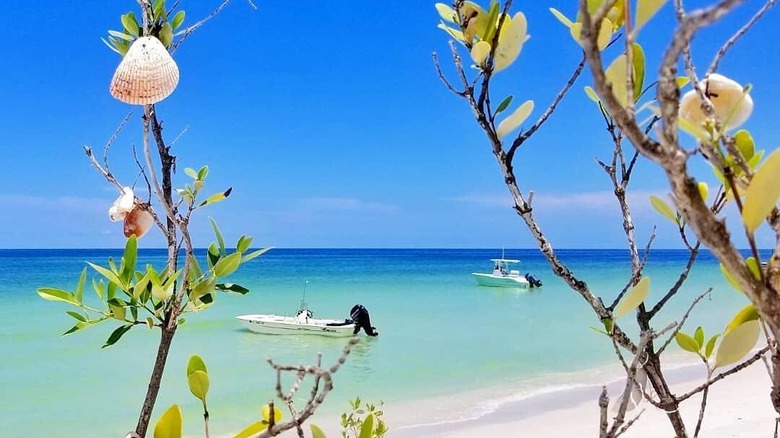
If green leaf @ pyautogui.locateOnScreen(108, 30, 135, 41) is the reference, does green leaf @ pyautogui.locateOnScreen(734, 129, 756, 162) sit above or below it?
below

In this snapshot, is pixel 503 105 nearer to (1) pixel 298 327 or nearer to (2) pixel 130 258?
(2) pixel 130 258

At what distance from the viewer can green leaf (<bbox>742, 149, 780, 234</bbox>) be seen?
0.33 meters

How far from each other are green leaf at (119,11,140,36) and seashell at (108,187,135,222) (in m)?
0.28

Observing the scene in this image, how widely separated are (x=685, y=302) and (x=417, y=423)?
56.4ft

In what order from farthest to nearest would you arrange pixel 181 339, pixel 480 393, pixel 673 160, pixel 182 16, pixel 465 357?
pixel 181 339 < pixel 465 357 < pixel 480 393 < pixel 182 16 < pixel 673 160

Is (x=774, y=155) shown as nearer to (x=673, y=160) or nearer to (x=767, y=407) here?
(x=673, y=160)

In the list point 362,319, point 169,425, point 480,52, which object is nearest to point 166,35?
point 480,52

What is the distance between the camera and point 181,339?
1678 cm

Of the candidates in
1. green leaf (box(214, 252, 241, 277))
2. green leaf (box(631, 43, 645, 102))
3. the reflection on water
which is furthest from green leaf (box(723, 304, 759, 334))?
the reflection on water

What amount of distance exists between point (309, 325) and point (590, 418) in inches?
343

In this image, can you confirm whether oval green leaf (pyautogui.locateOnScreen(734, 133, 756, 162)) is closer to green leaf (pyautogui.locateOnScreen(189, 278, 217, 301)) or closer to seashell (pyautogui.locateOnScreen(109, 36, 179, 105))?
green leaf (pyautogui.locateOnScreen(189, 278, 217, 301))

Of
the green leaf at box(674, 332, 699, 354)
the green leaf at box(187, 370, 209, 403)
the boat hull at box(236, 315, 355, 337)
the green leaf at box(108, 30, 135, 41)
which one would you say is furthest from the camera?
the boat hull at box(236, 315, 355, 337)

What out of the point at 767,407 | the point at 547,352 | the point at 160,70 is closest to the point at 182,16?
the point at 160,70

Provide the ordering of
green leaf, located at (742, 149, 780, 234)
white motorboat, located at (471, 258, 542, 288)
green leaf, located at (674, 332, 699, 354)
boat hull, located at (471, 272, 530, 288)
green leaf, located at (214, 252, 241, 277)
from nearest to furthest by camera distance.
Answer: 1. green leaf, located at (742, 149, 780, 234)
2. green leaf, located at (674, 332, 699, 354)
3. green leaf, located at (214, 252, 241, 277)
4. white motorboat, located at (471, 258, 542, 288)
5. boat hull, located at (471, 272, 530, 288)
